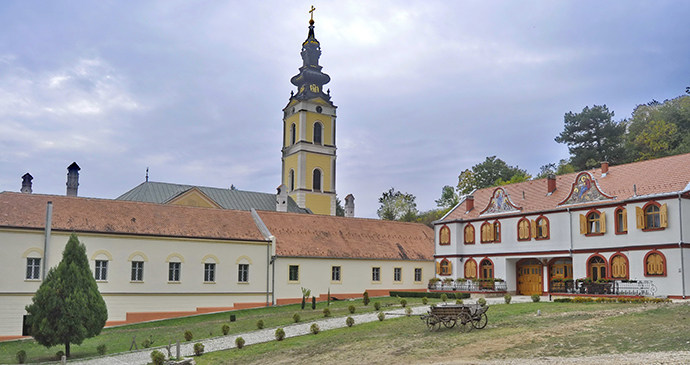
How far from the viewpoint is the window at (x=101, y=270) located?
33969 mm

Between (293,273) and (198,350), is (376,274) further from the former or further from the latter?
(198,350)

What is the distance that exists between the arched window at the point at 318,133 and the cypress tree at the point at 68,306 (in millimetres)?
43940

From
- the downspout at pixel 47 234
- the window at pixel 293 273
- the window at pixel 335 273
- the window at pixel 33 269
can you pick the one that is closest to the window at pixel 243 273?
the window at pixel 293 273

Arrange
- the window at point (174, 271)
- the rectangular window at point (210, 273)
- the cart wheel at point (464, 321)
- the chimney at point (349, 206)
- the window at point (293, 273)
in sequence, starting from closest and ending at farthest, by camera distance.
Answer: the cart wheel at point (464, 321), the window at point (174, 271), the rectangular window at point (210, 273), the window at point (293, 273), the chimney at point (349, 206)

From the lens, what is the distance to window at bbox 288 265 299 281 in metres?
40.0

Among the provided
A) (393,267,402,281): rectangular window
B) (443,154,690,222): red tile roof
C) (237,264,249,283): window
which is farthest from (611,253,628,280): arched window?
(237,264,249,283): window

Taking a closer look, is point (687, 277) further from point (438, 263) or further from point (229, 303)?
point (229, 303)

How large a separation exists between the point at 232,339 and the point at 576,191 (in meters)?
21.6

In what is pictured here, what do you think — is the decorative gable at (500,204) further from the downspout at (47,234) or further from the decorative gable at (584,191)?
the downspout at (47,234)

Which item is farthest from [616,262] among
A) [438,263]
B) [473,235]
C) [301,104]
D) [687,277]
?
[301,104]

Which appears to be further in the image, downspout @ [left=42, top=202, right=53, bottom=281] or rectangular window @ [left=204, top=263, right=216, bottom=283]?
rectangular window @ [left=204, top=263, right=216, bottom=283]

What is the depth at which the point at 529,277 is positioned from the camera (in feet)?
127

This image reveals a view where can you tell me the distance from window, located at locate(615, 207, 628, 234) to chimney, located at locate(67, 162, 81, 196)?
35.4 m

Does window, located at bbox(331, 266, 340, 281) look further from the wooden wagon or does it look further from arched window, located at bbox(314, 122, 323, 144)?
arched window, located at bbox(314, 122, 323, 144)
